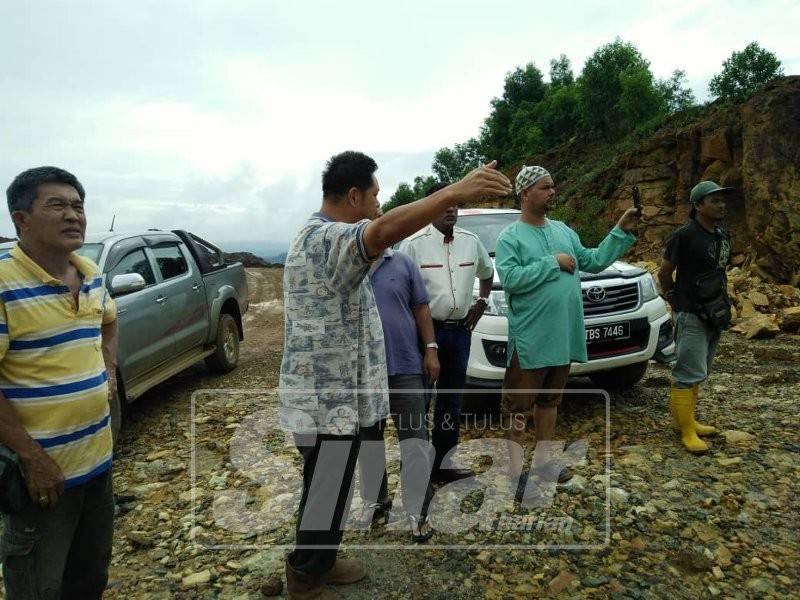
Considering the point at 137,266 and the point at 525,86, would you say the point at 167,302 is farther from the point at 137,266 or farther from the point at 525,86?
the point at 525,86

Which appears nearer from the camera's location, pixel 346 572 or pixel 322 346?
pixel 322 346

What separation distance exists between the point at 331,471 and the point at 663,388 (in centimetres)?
422

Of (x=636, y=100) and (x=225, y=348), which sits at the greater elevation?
(x=636, y=100)

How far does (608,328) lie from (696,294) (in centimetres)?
73

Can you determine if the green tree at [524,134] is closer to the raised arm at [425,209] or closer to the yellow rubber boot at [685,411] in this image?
the yellow rubber boot at [685,411]

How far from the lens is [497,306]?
13.8ft

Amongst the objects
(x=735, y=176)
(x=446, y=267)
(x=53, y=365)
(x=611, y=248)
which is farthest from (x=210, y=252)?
(x=735, y=176)

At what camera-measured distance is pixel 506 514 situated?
3.10 metres

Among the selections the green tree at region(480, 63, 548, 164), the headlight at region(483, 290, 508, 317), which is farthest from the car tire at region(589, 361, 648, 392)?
the green tree at region(480, 63, 548, 164)

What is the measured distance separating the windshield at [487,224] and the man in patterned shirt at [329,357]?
10.3 ft

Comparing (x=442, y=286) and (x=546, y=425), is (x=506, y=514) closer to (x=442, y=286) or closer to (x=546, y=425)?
(x=546, y=425)

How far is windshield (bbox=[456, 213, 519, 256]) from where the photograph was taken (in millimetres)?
5203

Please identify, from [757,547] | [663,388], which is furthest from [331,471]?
[663,388]

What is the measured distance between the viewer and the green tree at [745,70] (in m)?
26.9
